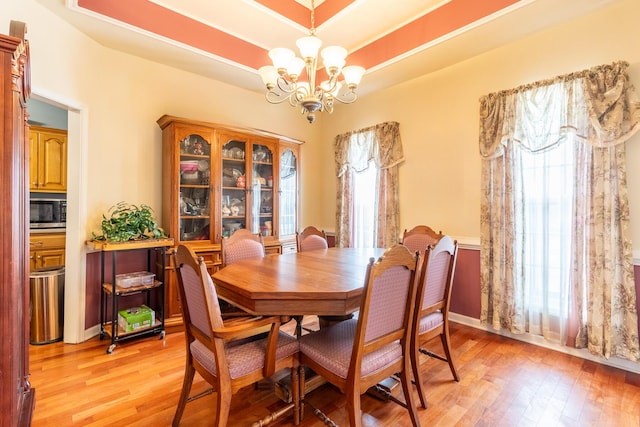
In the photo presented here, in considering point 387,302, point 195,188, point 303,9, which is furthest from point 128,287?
point 303,9

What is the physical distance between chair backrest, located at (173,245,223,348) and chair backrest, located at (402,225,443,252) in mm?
1899

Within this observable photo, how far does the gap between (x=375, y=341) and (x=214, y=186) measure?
2368 mm

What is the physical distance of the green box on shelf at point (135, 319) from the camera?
262 centimetres

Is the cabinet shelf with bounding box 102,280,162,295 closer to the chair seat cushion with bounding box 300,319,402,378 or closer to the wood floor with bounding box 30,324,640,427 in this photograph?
the wood floor with bounding box 30,324,640,427

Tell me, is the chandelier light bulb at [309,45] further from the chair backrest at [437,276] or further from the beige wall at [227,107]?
the beige wall at [227,107]

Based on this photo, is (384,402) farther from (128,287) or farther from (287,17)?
(287,17)

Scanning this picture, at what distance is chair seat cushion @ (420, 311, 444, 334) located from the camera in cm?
188

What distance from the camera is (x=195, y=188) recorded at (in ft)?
10.2

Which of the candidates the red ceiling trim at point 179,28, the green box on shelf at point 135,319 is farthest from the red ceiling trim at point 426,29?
the green box on shelf at point 135,319

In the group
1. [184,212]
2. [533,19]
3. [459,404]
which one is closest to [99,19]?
[184,212]

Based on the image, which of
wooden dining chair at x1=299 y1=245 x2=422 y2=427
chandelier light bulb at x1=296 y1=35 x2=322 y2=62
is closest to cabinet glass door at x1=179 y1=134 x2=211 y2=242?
chandelier light bulb at x1=296 y1=35 x2=322 y2=62

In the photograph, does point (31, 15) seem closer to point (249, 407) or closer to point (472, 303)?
point (249, 407)

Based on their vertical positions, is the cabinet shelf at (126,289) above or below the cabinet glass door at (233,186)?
below

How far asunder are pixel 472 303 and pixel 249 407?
7.64 feet
